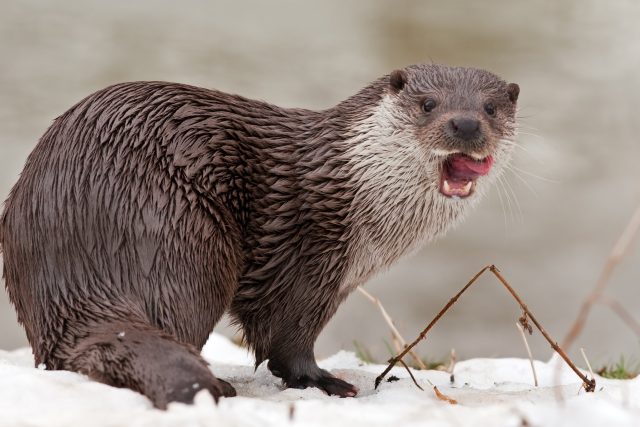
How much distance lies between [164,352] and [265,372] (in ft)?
3.51

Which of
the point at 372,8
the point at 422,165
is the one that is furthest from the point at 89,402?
the point at 372,8

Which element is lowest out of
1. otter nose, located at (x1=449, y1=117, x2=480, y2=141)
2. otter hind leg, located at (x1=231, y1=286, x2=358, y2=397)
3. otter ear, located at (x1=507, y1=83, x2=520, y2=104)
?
otter hind leg, located at (x1=231, y1=286, x2=358, y2=397)

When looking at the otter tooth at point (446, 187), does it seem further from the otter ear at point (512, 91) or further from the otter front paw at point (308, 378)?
the otter front paw at point (308, 378)

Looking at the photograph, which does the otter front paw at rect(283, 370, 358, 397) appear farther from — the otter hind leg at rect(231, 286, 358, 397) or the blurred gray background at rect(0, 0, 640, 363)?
the blurred gray background at rect(0, 0, 640, 363)

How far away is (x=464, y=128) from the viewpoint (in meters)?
3.13

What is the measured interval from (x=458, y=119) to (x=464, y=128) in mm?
35

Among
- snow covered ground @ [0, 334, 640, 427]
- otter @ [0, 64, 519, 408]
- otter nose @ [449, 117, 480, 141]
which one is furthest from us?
otter nose @ [449, 117, 480, 141]

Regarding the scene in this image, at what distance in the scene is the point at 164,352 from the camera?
102 inches

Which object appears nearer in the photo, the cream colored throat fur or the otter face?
the otter face

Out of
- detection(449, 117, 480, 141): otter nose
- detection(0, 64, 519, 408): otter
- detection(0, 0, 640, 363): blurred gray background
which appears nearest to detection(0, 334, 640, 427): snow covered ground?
detection(0, 64, 519, 408): otter

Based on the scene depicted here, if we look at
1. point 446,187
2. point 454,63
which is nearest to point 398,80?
point 446,187

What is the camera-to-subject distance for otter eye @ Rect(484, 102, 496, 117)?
10.9ft

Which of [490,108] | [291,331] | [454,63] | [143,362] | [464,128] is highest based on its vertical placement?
[454,63]

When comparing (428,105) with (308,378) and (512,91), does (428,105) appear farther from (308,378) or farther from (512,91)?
(308,378)
